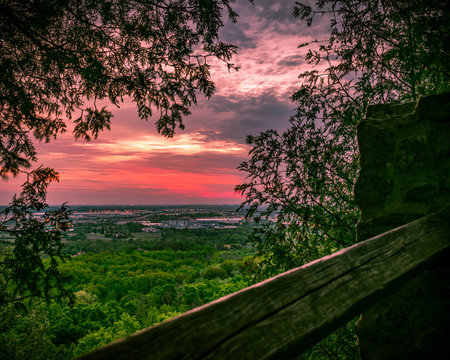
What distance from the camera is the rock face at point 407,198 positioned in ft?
4.47

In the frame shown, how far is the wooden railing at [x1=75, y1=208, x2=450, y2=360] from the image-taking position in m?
0.53

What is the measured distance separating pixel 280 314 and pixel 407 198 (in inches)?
52.4

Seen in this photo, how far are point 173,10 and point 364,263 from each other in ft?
13.8

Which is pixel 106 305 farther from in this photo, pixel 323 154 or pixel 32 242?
pixel 323 154

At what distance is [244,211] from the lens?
134 inches

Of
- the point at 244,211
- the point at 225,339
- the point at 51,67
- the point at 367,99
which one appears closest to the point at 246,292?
the point at 225,339

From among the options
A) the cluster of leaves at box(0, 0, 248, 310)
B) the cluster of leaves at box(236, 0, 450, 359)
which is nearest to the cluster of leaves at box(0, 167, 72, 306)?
the cluster of leaves at box(0, 0, 248, 310)

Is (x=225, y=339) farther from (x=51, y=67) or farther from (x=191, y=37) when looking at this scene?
(x=51, y=67)

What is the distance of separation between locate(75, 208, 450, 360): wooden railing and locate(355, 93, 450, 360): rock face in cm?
59

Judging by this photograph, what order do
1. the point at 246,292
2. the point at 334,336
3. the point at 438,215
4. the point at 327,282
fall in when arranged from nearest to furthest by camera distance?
the point at 246,292, the point at 327,282, the point at 438,215, the point at 334,336

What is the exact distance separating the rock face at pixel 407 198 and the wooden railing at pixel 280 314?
0.59m

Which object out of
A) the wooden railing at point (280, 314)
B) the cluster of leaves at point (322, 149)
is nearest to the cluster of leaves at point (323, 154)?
the cluster of leaves at point (322, 149)

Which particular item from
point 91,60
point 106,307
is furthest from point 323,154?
point 106,307

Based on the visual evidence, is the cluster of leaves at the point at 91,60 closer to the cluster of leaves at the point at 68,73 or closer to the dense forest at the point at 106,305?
the cluster of leaves at the point at 68,73
